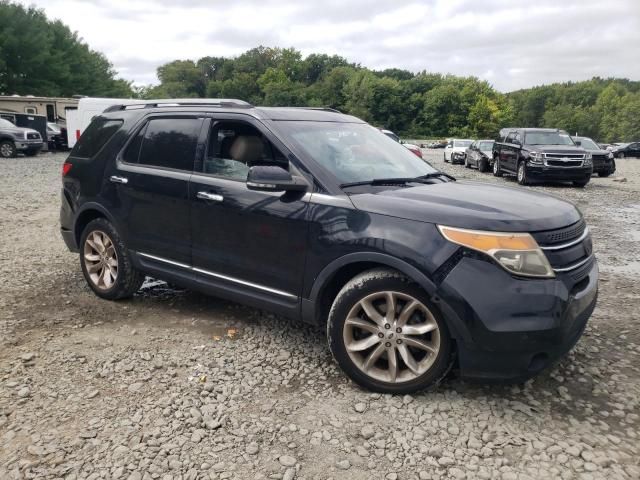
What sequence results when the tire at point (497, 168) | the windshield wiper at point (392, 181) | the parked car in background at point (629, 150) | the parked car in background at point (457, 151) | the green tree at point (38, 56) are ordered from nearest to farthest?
the windshield wiper at point (392, 181), the tire at point (497, 168), the parked car in background at point (457, 151), the parked car in background at point (629, 150), the green tree at point (38, 56)

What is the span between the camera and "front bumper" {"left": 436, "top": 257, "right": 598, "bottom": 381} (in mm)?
2816

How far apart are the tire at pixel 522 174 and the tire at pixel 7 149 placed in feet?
64.5

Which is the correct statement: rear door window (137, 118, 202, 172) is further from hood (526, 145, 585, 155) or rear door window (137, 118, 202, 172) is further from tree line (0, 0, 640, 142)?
tree line (0, 0, 640, 142)

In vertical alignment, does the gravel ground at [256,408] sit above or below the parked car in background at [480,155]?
below

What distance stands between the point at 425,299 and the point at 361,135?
174cm

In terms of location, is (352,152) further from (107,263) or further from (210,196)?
(107,263)

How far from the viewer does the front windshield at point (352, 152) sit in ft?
12.0

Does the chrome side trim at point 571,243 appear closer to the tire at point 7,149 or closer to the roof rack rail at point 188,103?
the roof rack rail at point 188,103

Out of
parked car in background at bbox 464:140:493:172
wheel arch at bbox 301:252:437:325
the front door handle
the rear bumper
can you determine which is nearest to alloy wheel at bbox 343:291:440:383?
wheel arch at bbox 301:252:437:325

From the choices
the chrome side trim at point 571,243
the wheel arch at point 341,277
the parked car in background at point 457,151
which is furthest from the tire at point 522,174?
the wheel arch at point 341,277

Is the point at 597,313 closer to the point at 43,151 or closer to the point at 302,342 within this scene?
the point at 302,342

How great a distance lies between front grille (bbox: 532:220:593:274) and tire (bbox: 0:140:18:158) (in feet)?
77.6

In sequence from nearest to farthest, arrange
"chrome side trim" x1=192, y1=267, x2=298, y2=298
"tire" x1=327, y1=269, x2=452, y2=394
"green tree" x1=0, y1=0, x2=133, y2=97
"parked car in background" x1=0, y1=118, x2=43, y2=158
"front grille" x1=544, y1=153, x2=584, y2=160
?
"tire" x1=327, y1=269, x2=452, y2=394
"chrome side trim" x1=192, y1=267, x2=298, y2=298
"front grille" x1=544, y1=153, x2=584, y2=160
"parked car in background" x1=0, y1=118, x2=43, y2=158
"green tree" x1=0, y1=0, x2=133, y2=97

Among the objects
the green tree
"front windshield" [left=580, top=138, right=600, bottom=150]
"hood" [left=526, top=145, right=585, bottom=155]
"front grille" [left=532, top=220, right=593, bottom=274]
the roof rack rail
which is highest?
the green tree
